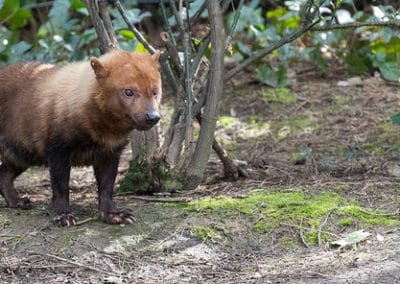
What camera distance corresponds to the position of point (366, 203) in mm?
5605

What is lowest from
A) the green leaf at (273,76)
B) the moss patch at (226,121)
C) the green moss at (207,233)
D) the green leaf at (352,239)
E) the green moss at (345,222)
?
the green leaf at (352,239)

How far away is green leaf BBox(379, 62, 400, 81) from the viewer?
841 cm

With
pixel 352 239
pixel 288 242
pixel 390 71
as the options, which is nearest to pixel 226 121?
pixel 390 71

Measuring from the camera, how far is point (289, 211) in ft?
17.5

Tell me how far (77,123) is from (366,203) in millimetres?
2050

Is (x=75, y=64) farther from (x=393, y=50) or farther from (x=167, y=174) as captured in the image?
(x=393, y=50)

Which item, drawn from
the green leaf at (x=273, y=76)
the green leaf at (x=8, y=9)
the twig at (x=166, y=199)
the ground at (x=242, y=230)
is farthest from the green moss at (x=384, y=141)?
the green leaf at (x=8, y=9)

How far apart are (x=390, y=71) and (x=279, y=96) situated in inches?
46.3

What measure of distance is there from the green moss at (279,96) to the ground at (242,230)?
1390mm

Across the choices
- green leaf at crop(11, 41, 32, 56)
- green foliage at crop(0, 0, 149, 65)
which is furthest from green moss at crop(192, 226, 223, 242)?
green leaf at crop(11, 41, 32, 56)

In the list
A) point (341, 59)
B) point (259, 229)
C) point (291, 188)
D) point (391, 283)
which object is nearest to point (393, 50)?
point (341, 59)

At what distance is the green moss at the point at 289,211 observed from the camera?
5.19 meters

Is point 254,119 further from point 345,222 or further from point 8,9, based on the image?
point 345,222

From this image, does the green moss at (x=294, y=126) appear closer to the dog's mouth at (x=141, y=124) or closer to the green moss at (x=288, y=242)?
the green moss at (x=288, y=242)
